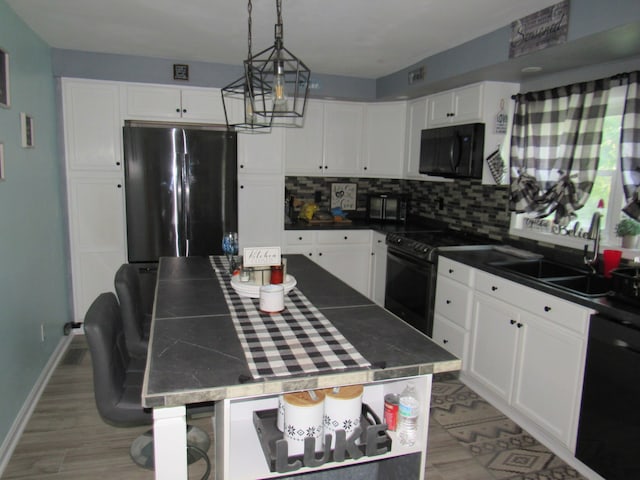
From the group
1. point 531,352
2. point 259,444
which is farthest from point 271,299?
point 531,352

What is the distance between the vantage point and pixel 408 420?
1590 mm

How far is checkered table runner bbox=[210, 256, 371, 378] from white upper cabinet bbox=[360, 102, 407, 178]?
2.78 m

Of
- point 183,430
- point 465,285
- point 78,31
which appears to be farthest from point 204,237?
point 183,430

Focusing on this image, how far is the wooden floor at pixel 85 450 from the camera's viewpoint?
231 cm

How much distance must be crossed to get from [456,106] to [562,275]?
1.54 m

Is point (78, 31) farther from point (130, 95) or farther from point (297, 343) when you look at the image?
point (297, 343)

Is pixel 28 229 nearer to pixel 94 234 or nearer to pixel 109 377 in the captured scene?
pixel 94 234

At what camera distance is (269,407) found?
1801 millimetres

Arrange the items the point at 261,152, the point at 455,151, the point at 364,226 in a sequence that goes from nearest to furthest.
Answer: the point at 455,151 < the point at 261,152 < the point at 364,226

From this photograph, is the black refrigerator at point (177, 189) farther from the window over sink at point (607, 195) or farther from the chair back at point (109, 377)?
the window over sink at point (607, 195)

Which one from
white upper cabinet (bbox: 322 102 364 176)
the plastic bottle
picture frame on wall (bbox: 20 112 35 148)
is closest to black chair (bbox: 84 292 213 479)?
the plastic bottle

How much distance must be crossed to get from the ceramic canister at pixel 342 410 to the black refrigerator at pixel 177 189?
276 centimetres

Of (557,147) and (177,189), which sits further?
(177,189)

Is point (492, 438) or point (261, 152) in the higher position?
point (261, 152)
